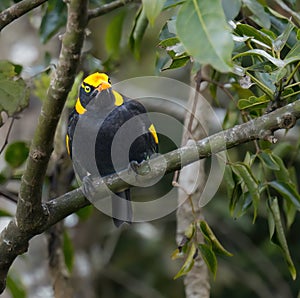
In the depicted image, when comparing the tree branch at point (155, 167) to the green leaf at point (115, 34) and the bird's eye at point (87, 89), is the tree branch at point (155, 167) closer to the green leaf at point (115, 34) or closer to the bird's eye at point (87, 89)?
the bird's eye at point (87, 89)

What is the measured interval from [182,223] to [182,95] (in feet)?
6.74

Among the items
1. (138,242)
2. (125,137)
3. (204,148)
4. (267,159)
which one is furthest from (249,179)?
(138,242)

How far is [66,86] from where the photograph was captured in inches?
60.9

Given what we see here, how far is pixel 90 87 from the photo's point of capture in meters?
2.74

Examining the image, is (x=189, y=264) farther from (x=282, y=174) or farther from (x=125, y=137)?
(x=125, y=137)

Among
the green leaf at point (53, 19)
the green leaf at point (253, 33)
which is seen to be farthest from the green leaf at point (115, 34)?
the green leaf at point (253, 33)

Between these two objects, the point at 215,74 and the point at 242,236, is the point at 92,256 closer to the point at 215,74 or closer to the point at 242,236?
the point at 242,236

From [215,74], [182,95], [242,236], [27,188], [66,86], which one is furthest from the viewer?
[242,236]

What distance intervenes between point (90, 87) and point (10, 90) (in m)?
0.46

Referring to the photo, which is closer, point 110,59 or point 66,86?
point 66,86

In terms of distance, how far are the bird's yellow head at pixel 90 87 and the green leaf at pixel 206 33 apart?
4.35ft

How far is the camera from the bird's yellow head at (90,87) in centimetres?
268

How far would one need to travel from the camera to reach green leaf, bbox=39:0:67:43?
2.77m

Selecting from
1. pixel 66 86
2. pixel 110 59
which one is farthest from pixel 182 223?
pixel 66 86
